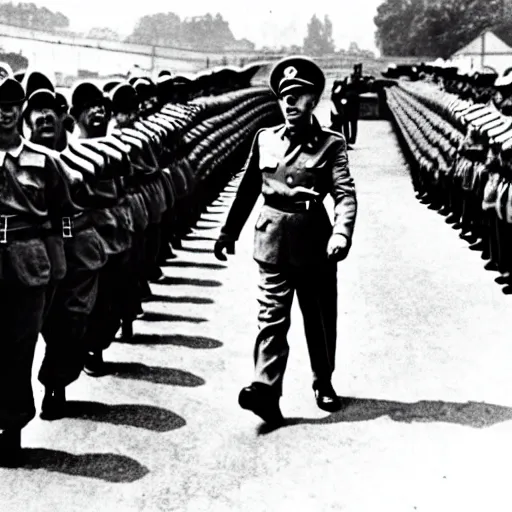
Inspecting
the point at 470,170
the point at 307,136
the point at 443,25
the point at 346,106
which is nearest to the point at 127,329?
the point at 307,136

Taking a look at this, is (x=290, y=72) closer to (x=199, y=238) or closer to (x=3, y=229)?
(x=3, y=229)

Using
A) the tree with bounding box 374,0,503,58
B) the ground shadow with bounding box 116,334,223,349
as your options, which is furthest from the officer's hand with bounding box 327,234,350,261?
the tree with bounding box 374,0,503,58

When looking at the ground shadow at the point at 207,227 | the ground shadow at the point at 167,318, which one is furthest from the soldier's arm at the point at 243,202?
the ground shadow at the point at 207,227

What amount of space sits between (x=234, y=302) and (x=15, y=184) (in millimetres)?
5088

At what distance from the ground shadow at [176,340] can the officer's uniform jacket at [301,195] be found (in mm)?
2243

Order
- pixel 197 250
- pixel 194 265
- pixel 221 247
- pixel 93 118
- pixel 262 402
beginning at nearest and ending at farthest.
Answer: pixel 262 402
pixel 221 247
pixel 93 118
pixel 194 265
pixel 197 250

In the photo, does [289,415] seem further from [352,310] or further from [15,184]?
[352,310]

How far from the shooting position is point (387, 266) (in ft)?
44.5

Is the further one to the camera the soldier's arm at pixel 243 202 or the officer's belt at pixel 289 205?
the soldier's arm at pixel 243 202

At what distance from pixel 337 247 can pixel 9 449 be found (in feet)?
7.32

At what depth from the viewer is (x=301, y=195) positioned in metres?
7.60

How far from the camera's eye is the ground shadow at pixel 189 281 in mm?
12750

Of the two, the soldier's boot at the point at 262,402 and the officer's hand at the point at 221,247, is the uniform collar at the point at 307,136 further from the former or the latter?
the soldier's boot at the point at 262,402

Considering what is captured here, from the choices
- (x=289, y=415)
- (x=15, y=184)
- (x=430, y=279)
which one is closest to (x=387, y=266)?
(x=430, y=279)
